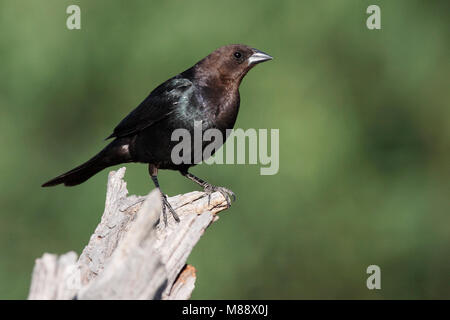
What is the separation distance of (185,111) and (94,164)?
0.92m

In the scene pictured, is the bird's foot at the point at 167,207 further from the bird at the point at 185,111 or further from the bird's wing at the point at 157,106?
the bird's wing at the point at 157,106

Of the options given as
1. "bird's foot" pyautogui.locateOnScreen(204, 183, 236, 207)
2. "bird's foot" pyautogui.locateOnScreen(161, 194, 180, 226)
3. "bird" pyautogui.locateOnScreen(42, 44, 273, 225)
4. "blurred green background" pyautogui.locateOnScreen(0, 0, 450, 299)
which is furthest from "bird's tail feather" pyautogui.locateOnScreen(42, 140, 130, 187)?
"blurred green background" pyautogui.locateOnScreen(0, 0, 450, 299)

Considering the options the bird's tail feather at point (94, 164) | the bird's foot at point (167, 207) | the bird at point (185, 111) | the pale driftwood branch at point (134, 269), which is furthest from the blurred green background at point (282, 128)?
the pale driftwood branch at point (134, 269)

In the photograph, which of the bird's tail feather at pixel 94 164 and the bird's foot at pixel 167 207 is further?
the bird's tail feather at pixel 94 164

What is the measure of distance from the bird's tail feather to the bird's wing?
12 centimetres

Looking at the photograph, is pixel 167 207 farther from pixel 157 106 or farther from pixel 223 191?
pixel 157 106

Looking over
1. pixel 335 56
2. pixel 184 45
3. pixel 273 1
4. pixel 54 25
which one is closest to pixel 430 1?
pixel 335 56

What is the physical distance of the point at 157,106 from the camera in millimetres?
4516

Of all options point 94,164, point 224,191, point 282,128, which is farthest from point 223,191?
point 282,128

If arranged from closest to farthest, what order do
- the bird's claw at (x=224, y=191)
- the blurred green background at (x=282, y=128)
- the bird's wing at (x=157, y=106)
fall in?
the bird's claw at (x=224, y=191) → the bird's wing at (x=157, y=106) → the blurred green background at (x=282, y=128)

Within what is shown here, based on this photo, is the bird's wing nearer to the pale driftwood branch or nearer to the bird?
the bird

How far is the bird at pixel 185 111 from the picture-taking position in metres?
4.30

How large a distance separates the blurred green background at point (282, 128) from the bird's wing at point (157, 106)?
2.02 meters

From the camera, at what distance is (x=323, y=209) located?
723 centimetres
